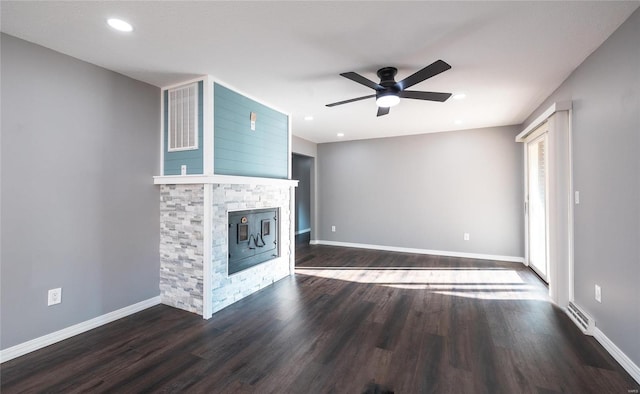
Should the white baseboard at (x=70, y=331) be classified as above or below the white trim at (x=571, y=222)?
below

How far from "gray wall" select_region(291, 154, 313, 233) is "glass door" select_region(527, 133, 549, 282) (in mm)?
5192

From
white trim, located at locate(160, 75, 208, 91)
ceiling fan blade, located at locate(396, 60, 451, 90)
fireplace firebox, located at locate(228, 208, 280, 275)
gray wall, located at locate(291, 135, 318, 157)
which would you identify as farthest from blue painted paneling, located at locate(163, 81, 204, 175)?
gray wall, located at locate(291, 135, 318, 157)

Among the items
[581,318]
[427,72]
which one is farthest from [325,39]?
[581,318]

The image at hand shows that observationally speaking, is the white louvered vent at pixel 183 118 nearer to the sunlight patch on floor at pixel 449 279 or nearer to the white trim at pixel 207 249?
the white trim at pixel 207 249

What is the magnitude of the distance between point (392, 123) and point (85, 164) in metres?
4.22

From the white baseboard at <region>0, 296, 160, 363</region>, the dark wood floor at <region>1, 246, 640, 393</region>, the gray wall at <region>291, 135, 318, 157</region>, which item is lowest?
the dark wood floor at <region>1, 246, 640, 393</region>

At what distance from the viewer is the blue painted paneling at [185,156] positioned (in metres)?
2.92

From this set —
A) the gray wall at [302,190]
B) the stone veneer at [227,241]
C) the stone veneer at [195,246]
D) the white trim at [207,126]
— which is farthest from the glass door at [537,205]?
the gray wall at [302,190]

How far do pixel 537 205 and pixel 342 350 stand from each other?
3.86 meters

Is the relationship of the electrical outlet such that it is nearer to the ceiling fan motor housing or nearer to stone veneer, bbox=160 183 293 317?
stone veneer, bbox=160 183 293 317

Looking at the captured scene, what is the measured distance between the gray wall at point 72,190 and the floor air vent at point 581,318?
4.29 m

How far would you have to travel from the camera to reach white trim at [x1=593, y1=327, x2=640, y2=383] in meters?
1.83

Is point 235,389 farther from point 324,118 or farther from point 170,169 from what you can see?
point 324,118

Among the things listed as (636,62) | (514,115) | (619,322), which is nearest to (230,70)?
(636,62)
